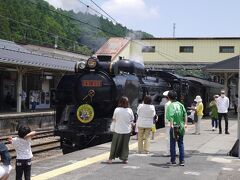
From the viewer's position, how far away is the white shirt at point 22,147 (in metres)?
7.12

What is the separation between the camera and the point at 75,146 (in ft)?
45.1

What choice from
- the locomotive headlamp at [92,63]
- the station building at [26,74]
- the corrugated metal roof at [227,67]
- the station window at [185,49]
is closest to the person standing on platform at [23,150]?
the locomotive headlamp at [92,63]

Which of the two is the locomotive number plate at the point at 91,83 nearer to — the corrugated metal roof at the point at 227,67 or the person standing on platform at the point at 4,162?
the person standing on platform at the point at 4,162

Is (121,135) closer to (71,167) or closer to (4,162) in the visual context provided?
(71,167)

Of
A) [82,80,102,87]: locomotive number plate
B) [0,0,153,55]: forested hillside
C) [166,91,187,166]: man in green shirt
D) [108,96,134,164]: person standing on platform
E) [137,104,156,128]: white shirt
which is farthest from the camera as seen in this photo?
[0,0,153,55]: forested hillside

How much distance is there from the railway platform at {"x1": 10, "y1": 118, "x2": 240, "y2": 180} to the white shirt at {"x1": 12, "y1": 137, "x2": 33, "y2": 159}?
1176mm

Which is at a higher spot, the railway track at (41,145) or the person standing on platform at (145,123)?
the person standing on platform at (145,123)

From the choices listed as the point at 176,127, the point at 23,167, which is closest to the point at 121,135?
the point at 176,127

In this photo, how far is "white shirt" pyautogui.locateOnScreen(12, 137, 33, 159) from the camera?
712cm

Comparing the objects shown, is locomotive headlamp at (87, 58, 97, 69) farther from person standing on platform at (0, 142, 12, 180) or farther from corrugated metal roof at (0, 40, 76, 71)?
corrugated metal roof at (0, 40, 76, 71)

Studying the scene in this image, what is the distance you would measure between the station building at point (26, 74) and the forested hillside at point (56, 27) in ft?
7.98

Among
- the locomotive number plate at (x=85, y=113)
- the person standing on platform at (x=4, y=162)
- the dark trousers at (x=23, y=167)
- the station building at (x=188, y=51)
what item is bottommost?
→ the dark trousers at (x=23, y=167)

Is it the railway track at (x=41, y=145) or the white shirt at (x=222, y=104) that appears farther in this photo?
the white shirt at (x=222, y=104)

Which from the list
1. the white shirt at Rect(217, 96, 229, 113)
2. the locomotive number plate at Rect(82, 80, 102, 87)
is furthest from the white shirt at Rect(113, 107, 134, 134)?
the white shirt at Rect(217, 96, 229, 113)
